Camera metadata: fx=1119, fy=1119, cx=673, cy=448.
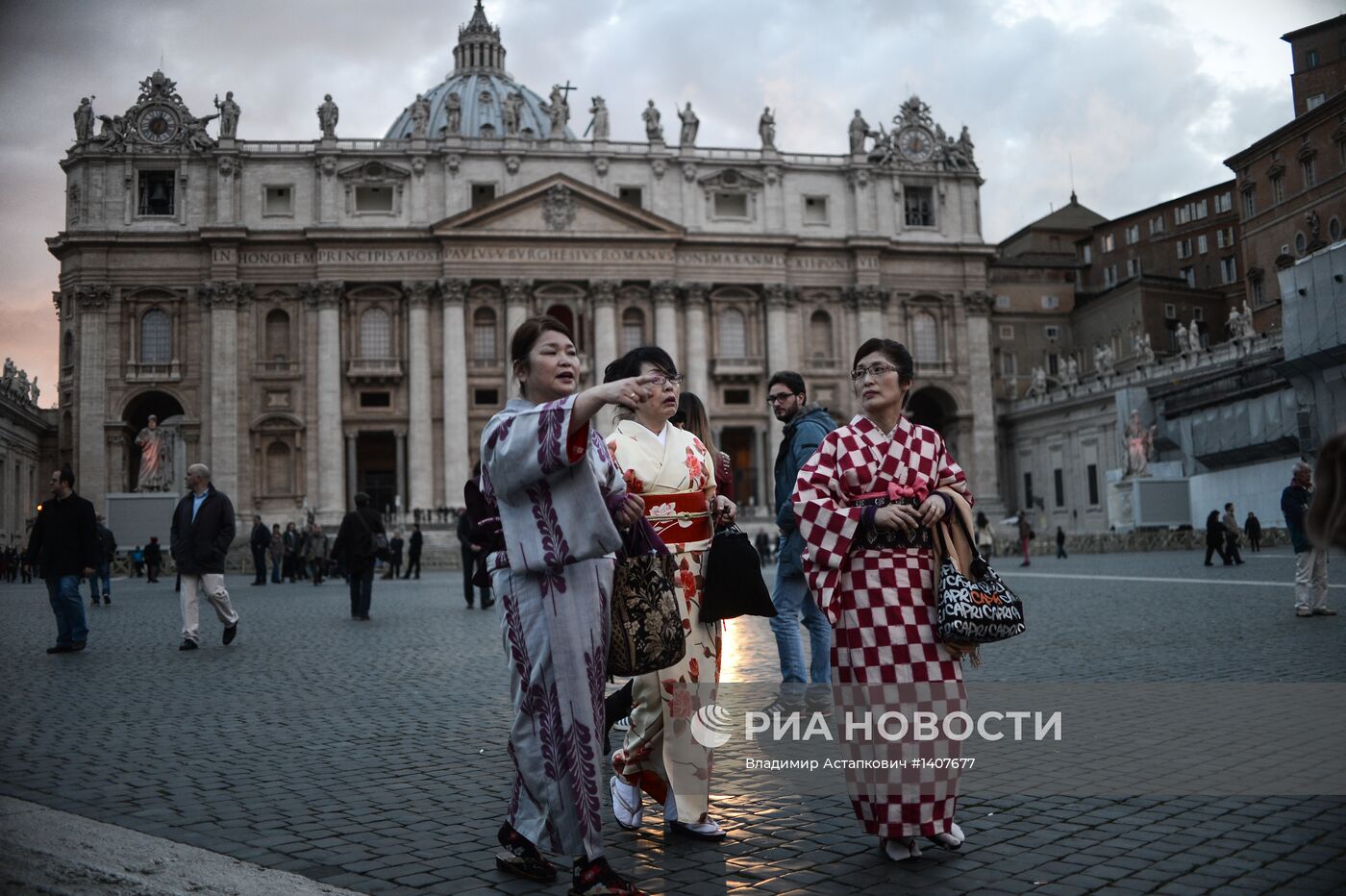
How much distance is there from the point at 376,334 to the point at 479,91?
30.0 metres

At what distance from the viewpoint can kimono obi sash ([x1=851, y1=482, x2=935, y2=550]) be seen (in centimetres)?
427

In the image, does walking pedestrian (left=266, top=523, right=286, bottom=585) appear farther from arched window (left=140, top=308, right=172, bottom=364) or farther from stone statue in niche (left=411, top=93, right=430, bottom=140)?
stone statue in niche (left=411, top=93, right=430, bottom=140)

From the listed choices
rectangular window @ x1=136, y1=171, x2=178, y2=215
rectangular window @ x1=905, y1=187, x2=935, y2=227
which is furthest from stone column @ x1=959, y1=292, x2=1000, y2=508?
rectangular window @ x1=136, y1=171, x2=178, y2=215

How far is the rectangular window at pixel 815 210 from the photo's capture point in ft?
179

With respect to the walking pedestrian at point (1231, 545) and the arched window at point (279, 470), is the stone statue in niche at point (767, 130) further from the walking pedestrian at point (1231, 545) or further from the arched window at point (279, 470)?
the walking pedestrian at point (1231, 545)

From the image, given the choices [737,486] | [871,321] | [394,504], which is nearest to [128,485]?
[394,504]

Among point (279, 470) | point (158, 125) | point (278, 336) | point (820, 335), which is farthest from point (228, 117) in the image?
point (820, 335)

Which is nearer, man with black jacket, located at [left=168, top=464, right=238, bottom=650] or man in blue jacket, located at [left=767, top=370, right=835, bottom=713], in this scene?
man in blue jacket, located at [left=767, top=370, right=835, bottom=713]

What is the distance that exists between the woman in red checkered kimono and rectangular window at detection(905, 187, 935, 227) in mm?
53933

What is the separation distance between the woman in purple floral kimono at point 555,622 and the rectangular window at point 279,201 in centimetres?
5019

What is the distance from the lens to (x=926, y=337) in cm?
5541

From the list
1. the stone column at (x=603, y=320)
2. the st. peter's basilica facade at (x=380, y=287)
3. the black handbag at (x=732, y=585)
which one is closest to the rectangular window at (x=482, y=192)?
the st. peter's basilica facade at (x=380, y=287)

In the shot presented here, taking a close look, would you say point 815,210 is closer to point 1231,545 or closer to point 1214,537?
point 1214,537

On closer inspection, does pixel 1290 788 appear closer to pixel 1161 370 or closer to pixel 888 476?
pixel 888 476
